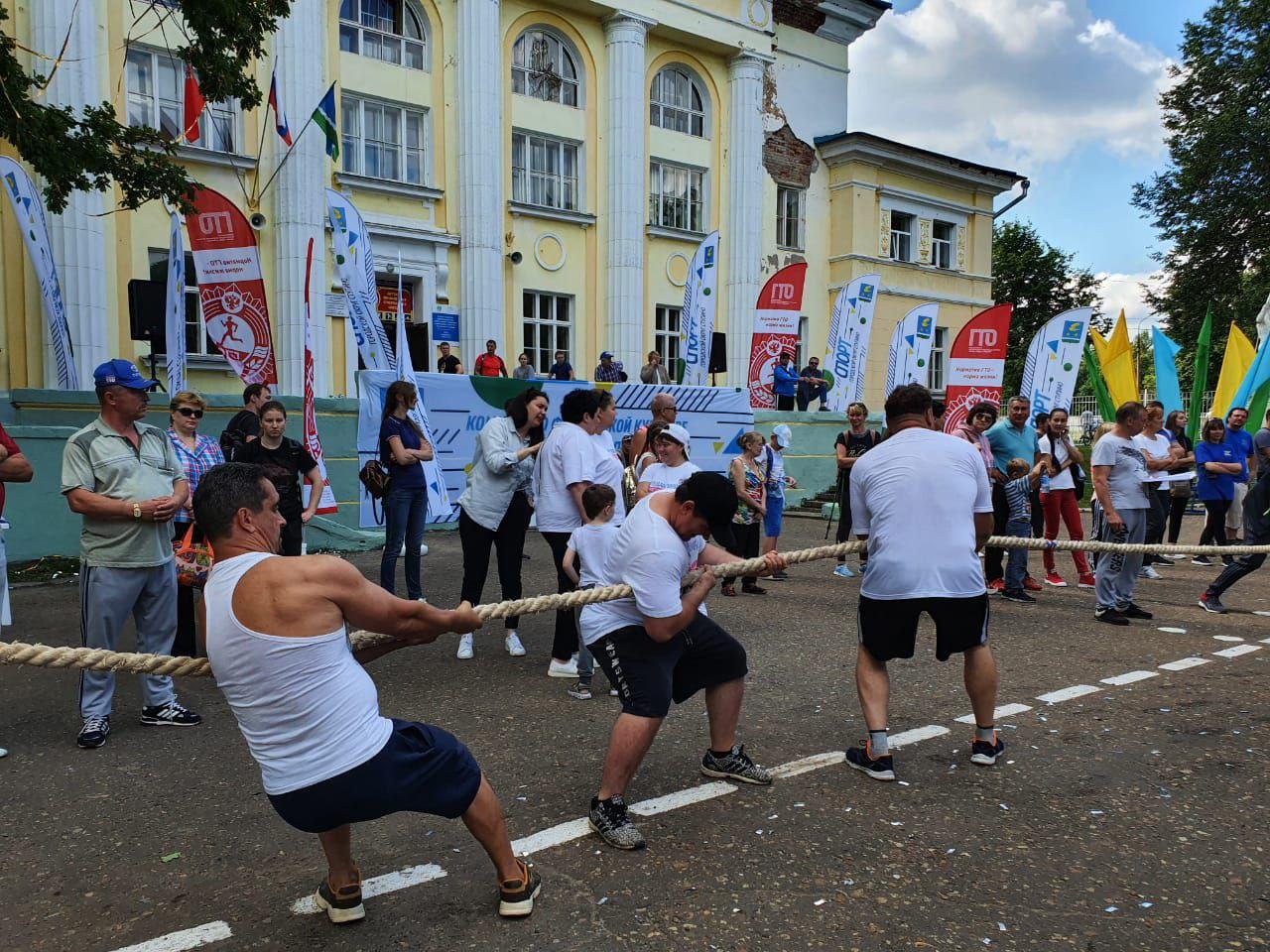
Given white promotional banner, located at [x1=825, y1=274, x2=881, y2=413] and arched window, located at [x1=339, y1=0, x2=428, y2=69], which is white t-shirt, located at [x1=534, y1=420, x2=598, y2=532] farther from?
arched window, located at [x1=339, y1=0, x2=428, y2=69]

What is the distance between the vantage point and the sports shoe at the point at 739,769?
4.14m

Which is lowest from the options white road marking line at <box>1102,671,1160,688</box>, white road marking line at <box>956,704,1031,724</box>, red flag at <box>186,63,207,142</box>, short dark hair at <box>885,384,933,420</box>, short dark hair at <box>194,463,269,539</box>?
white road marking line at <box>1102,671,1160,688</box>

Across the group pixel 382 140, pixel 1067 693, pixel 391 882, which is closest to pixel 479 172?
pixel 382 140

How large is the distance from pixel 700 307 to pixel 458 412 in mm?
6134

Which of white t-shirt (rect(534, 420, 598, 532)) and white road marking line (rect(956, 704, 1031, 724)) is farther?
white t-shirt (rect(534, 420, 598, 532))

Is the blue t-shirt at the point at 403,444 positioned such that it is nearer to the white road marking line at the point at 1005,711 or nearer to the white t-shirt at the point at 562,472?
the white t-shirt at the point at 562,472

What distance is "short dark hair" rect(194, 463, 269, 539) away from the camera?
2699 mm

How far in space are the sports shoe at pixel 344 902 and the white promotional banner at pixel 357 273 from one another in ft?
30.6

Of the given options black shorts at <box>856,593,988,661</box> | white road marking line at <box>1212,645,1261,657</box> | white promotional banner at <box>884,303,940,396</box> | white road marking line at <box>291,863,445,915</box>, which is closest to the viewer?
white road marking line at <box>291,863,445,915</box>

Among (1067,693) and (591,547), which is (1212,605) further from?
(591,547)

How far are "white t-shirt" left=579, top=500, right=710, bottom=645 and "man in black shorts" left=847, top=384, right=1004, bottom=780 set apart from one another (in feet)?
3.68

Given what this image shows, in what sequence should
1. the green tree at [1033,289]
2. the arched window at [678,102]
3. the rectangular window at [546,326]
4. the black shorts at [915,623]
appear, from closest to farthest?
the black shorts at [915,623]
the rectangular window at [546,326]
the arched window at [678,102]
the green tree at [1033,289]

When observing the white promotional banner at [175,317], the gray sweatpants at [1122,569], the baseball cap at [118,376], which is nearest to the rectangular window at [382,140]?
the white promotional banner at [175,317]

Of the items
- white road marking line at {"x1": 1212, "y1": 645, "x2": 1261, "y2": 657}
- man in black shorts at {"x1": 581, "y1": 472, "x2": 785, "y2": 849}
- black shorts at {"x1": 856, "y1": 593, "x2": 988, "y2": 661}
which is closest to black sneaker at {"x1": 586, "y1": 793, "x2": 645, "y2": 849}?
man in black shorts at {"x1": 581, "y1": 472, "x2": 785, "y2": 849}
